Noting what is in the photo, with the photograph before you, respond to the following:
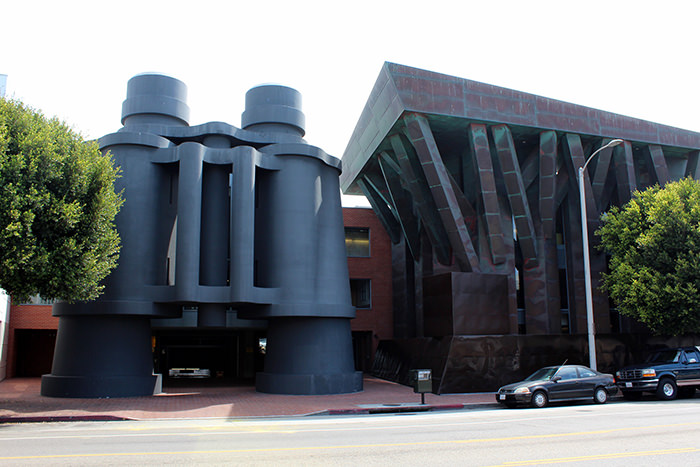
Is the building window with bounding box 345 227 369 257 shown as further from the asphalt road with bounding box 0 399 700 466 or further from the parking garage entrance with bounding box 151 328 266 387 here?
the asphalt road with bounding box 0 399 700 466

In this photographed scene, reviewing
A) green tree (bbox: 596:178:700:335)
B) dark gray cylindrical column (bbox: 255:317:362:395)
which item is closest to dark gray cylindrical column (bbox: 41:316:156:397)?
dark gray cylindrical column (bbox: 255:317:362:395)

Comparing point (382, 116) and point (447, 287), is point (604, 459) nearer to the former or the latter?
point (447, 287)

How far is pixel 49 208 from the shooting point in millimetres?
17203

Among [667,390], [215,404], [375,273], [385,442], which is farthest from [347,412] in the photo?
[375,273]

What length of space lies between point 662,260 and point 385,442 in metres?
18.8

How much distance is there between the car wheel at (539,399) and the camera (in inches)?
737

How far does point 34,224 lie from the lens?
17.2 meters

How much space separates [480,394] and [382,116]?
13902 mm

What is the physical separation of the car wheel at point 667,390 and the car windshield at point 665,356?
88cm

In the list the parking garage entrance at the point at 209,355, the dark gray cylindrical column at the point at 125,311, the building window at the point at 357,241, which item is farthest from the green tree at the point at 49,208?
the building window at the point at 357,241

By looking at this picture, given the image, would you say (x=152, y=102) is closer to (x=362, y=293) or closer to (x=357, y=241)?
(x=357, y=241)

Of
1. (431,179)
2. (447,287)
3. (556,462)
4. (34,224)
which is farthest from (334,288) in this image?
(556,462)

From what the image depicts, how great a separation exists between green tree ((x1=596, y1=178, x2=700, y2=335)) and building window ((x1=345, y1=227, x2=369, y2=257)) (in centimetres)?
1727

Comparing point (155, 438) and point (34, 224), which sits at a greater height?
point (34, 224)
